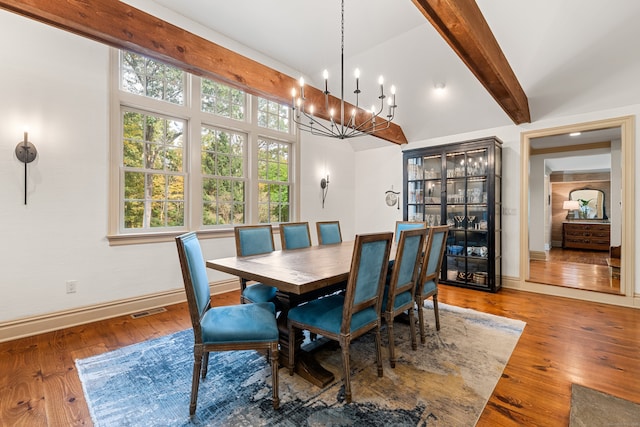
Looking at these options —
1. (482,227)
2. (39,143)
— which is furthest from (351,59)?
(39,143)

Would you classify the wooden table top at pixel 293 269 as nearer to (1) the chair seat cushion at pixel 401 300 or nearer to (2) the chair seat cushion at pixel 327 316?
(2) the chair seat cushion at pixel 327 316

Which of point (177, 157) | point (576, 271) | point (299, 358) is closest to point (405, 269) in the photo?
point (299, 358)

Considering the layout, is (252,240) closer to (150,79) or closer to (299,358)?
(299,358)

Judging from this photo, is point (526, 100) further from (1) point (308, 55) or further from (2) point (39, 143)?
(2) point (39, 143)

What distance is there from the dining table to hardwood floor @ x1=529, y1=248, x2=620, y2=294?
3.36 m

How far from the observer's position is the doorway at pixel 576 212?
139 inches

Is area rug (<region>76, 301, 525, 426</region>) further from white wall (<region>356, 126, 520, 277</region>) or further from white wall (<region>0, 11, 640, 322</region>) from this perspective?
white wall (<region>356, 126, 520, 277</region>)

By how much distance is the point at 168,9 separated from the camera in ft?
10.8

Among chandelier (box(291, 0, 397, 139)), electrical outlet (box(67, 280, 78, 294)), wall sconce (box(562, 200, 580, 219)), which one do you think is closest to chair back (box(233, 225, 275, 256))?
chandelier (box(291, 0, 397, 139))

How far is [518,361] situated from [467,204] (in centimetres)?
257

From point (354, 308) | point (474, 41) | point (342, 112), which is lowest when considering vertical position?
point (354, 308)

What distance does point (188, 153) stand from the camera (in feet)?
12.4

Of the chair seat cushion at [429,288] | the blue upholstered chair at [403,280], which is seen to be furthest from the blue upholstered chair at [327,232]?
the blue upholstered chair at [403,280]

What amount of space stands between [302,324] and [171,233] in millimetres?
2359
